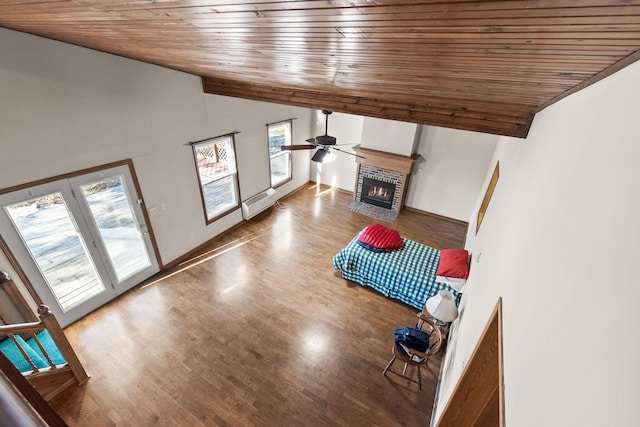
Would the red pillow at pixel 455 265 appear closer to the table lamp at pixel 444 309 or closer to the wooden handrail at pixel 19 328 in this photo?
the table lamp at pixel 444 309

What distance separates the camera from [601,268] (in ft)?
2.40

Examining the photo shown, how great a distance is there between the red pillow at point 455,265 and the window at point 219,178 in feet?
13.0

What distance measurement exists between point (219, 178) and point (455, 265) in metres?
4.18

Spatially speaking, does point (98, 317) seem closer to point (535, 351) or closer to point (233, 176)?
point (233, 176)

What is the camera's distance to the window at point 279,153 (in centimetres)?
616

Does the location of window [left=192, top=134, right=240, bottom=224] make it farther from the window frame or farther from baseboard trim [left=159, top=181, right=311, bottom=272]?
the window frame

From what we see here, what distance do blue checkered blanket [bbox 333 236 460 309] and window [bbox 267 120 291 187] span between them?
300 centimetres

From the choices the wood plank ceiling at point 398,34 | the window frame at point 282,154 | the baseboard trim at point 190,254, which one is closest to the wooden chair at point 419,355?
the wood plank ceiling at point 398,34

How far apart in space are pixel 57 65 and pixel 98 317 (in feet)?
9.94

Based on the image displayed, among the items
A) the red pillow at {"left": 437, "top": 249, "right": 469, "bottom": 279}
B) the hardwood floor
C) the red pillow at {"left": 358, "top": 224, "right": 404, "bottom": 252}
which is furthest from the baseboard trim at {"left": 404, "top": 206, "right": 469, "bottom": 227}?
the hardwood floor

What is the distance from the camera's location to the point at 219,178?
518 cm

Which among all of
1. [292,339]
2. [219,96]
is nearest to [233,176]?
[219,96]

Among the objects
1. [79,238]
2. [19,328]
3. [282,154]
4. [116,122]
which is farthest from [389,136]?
[19,328]

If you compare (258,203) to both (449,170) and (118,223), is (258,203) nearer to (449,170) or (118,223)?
(118,223)
